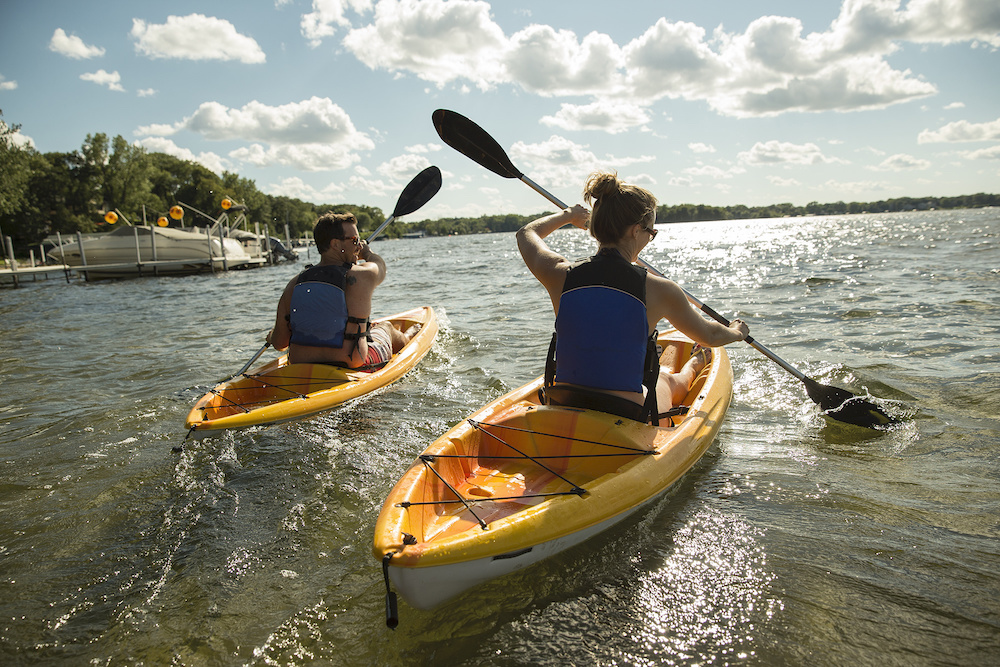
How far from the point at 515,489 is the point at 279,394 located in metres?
2.77

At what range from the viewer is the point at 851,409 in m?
4.52

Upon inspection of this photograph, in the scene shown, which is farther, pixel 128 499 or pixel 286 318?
pixel 286 318

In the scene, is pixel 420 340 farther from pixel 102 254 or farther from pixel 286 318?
pixel 102 254

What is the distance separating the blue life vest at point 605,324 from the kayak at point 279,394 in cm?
245

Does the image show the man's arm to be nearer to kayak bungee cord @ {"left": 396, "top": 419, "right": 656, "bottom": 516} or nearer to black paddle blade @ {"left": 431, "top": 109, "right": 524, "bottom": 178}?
black paddle blade @ {"left": 431, "top": 109, "right": 524, "bottom": 178}

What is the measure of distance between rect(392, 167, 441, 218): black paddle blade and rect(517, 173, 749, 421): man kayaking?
14.5ft

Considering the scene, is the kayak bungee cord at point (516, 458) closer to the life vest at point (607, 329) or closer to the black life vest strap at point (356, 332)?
the life vest at point (607, 329)

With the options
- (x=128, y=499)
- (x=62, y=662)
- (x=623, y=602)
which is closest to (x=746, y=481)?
(x=623, y=602)

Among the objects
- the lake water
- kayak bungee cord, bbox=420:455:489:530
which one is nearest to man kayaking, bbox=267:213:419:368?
the lake water

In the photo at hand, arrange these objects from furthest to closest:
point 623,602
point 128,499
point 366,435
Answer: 1. point 366,435
2. point 128,499
3. point 623,602

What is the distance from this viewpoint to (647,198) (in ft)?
9.73

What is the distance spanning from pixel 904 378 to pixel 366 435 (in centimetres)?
506

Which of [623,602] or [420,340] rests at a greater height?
[420,340]

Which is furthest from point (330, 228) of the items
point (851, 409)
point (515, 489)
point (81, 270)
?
point (81, 270)
